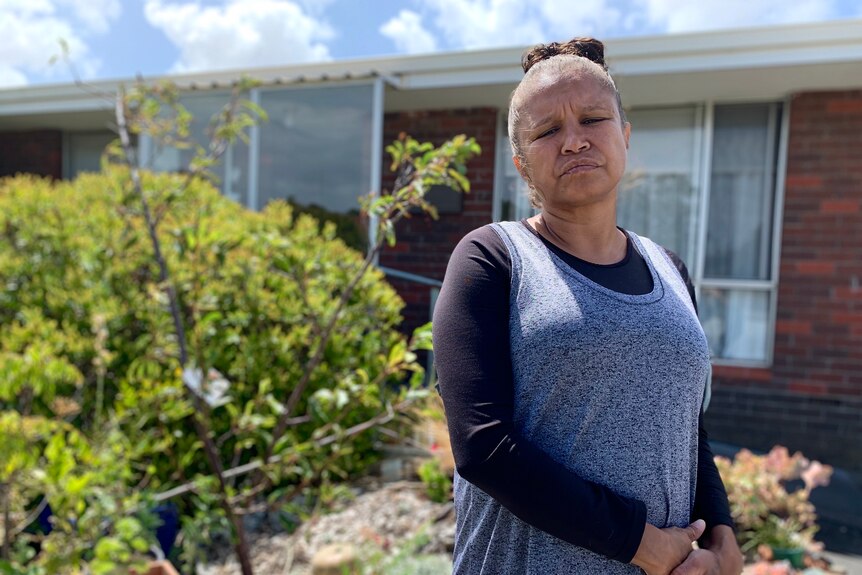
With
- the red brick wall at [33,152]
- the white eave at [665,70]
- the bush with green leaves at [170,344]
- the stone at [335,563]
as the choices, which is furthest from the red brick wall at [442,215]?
the red brick wall at [33,152]

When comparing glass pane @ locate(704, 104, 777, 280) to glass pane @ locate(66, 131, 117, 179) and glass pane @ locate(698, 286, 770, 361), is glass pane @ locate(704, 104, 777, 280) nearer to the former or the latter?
glass pane @ locate(698, 286, 770, 361)

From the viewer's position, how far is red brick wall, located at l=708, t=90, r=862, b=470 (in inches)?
213

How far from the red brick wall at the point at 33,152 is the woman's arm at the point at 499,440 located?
8.88m

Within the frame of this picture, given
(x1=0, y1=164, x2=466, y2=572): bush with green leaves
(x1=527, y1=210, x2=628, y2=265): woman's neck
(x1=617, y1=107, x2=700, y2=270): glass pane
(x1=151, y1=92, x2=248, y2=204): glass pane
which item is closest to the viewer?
(x1=527, y1=210, x2=628, y2=265): woman's neck

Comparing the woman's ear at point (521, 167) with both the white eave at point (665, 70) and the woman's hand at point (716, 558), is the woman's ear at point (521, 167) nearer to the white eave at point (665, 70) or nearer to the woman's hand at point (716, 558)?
the woman's hand at point (716, 558)

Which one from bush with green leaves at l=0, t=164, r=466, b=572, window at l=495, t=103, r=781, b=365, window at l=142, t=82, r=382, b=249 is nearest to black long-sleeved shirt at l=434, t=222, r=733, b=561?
bush with green leaves at l=0, t=164, r=466, b=572

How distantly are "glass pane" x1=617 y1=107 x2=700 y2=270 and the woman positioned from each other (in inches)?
193

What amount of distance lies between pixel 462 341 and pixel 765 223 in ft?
18.3

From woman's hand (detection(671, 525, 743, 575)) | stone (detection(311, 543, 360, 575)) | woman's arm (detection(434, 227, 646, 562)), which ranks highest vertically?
woman's arm (detection(434, 227, 646, 562))

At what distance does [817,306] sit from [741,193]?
1153 millimetres

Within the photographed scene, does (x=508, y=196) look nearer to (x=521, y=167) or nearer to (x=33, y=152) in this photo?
(x=521, y=167)

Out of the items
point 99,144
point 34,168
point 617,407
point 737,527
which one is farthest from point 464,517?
point 34,168

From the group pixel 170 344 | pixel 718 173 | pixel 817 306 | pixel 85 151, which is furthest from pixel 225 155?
pixel 817 306

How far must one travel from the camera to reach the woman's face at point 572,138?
4.04 ft
